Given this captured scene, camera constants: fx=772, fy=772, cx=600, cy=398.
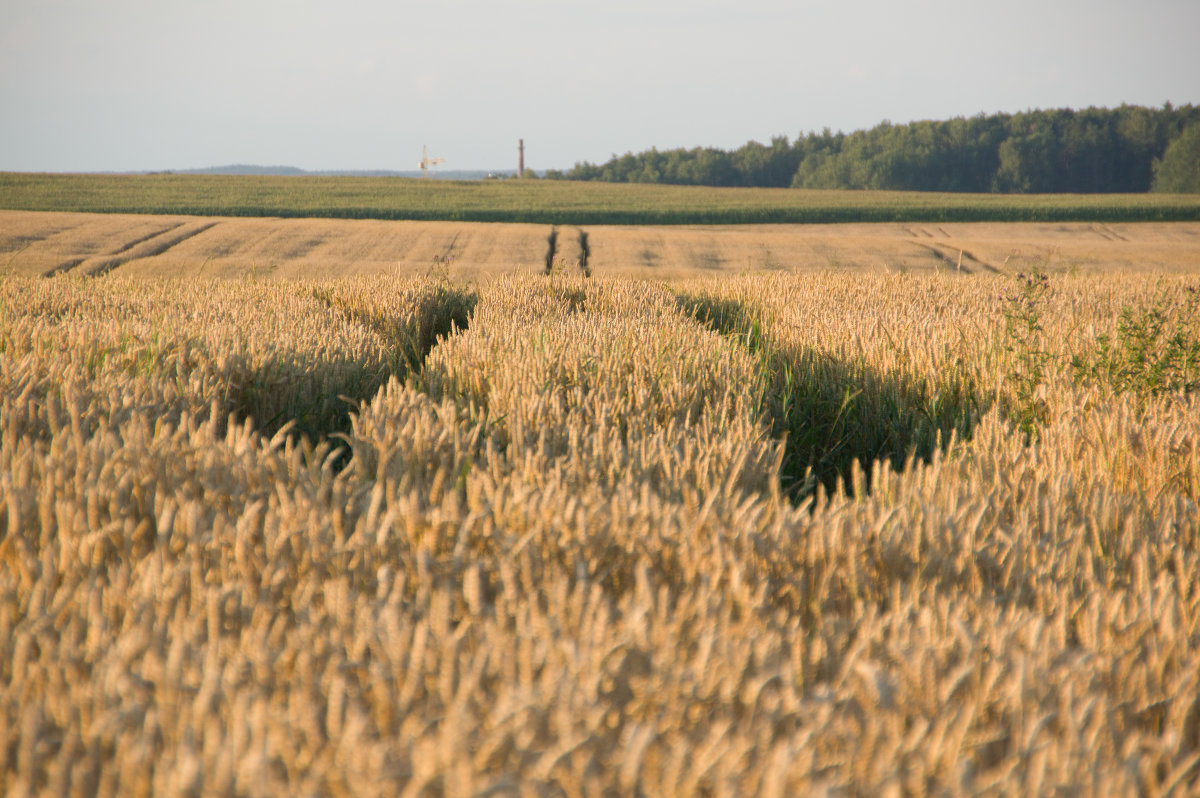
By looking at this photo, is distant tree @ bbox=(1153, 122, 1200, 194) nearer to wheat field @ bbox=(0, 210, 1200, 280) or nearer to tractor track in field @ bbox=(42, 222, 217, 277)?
wheat field @ bbox=(0, 210, 1200, 280)

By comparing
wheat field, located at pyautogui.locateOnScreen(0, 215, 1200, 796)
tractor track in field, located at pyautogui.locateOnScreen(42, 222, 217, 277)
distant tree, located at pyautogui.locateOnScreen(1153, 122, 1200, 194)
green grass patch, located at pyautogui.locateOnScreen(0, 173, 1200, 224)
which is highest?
distant tree, located at pyautogui.locateOnScreen(1153, 122, 1200, 194)

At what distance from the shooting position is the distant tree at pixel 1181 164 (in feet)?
247

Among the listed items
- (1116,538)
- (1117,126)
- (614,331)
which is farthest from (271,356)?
(1117,126)

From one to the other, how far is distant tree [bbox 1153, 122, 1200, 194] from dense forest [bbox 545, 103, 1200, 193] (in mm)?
1844

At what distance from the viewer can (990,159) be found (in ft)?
289

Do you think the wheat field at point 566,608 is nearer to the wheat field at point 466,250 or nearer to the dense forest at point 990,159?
the wheat field at point 466,250

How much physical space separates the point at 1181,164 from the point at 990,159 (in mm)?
17812

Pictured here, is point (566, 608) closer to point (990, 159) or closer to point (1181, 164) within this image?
point (1181, 164)

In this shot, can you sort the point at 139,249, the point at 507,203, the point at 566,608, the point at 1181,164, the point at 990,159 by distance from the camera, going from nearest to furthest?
the point at 566,608, the point at 139,249, the point at 507,203, the point at 1181,164, the point at 990,159

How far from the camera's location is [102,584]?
4.62ft

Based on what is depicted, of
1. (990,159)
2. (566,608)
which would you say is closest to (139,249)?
(566,608)

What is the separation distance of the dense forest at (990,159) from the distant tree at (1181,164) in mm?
1844

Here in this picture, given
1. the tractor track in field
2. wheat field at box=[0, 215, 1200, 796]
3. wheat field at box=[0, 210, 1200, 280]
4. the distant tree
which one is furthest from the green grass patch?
wheat field at box=[0, 215, 1200, 796]

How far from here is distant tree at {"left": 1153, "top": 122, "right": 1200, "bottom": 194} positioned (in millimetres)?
75250
